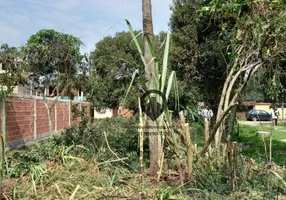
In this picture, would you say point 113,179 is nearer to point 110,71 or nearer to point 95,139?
point 95,139

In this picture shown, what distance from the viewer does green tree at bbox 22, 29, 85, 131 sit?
10938mm

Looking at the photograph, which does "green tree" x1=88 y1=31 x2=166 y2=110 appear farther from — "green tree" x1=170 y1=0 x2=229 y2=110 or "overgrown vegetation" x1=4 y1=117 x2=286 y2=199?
"overgrown vegetation" x1=4 y1=117 x2=286 y2=199

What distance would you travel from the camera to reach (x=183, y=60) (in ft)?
36.4

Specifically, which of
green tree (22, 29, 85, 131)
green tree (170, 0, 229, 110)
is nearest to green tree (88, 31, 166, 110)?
green tree (22, 29, 85, 131)


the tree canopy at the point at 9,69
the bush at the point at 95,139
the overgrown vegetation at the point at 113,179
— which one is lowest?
the overgrown vegetation at the point at 113,179

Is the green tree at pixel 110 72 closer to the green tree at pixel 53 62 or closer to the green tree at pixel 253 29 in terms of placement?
the green tree at pixel 53 62

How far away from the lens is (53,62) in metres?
11.3

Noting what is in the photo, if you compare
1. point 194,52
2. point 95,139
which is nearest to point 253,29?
point 95,139

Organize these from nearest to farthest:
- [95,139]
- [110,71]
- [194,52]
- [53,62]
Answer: [95,139] → [194,52] → [53,62] → [110,71]

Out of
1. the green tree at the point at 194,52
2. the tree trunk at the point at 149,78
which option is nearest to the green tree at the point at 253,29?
the tree trunk at the point at 149,78

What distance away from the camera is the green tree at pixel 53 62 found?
10.9 metres

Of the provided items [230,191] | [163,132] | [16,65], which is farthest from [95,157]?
[16,65]

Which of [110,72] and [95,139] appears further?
[110,72]

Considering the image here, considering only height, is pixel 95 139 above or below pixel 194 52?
below
